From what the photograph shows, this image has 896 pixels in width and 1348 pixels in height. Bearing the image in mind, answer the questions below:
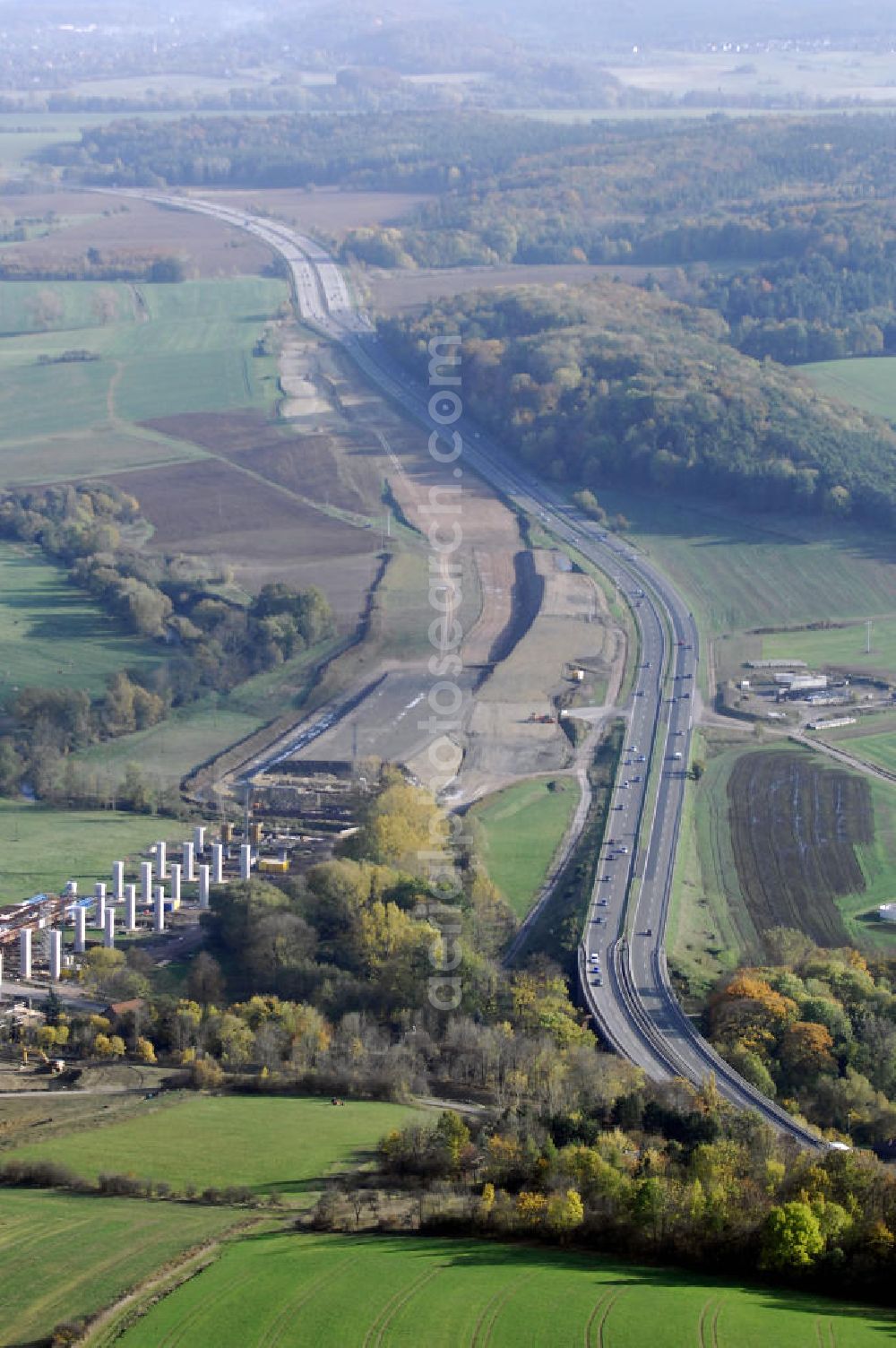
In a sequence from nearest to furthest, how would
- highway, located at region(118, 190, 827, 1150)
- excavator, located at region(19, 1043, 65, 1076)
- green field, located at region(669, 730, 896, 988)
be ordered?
excavator, located at region(19, 1043, 65, 1076)
highway, located at region(118, 190, 827, 1150)
green field, located at region(669, 730, 896, 988)

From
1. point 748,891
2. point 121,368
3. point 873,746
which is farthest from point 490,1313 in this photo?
point 121,368

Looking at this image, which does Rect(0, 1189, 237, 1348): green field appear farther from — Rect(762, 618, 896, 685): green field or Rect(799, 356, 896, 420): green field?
→ Rect(799, 356, 896, 420): green field

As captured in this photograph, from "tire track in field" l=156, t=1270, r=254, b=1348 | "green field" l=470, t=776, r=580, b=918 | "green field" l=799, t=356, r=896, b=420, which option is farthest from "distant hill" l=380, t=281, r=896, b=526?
"tire track in field" l=156, t=1270, r=254, b=1348

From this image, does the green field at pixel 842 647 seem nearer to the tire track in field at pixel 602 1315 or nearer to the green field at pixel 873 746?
the green field at pixel 873 746

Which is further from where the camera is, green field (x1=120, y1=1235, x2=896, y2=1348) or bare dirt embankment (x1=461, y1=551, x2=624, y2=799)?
bare dirt embankment (x1=461, y1=551, x2=624, y2=799)

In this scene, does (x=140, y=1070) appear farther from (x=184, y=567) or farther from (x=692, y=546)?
(x=692, y=546)

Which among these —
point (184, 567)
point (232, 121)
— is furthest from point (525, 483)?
point (232, 121)
